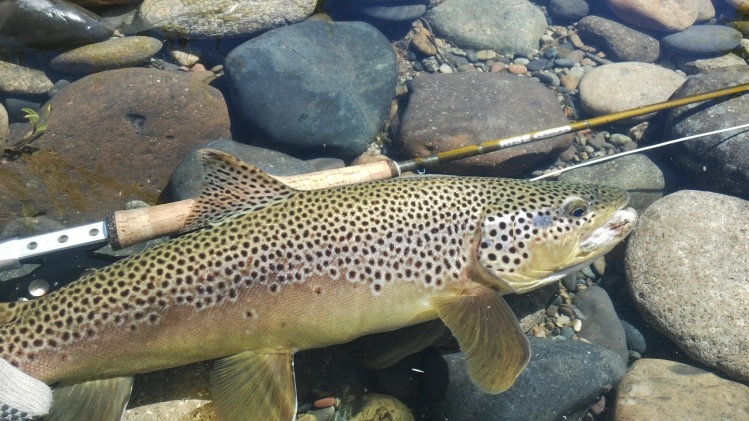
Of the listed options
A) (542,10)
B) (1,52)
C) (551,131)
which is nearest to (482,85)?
(551,131)

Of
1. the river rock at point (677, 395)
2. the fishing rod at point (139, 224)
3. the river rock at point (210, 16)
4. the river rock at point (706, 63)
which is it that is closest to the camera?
the fishing rod at point (139, 224)

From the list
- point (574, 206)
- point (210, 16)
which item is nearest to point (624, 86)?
point (574, 206)

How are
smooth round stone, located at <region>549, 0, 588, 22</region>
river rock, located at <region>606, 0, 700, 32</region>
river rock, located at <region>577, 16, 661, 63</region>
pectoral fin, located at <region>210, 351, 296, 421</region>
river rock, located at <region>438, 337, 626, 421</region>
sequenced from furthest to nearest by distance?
smooth round stone, located at <region>549, 0, 588, 22</region>, river rock, located at <region>606, 0, 700, 32</region>, river rock, located at <region>577, 16, 661, 63</region>, river rock, located at <region>438, 337, 626, 421</region>, pectoral fin, located at <region>210, 351, 296, 421</region>

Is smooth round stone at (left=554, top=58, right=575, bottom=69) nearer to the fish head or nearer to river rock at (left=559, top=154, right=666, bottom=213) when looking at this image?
river rock at (left=559, top=154, right=666, bottom=213)

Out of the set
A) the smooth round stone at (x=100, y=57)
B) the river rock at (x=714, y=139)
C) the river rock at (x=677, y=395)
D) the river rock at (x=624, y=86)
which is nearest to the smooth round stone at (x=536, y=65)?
the river rock at (x=624, y=86)

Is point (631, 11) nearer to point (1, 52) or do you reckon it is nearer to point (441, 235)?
point (441, 235)

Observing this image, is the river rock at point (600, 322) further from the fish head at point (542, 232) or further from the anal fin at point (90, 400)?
the anal fin at point (90, 400)

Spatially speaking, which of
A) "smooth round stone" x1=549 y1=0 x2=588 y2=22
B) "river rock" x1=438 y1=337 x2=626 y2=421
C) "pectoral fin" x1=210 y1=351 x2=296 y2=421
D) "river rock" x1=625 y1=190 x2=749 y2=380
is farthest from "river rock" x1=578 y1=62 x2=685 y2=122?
"pectoral fin" x1=210 y1=351 x2=296 y2=421
